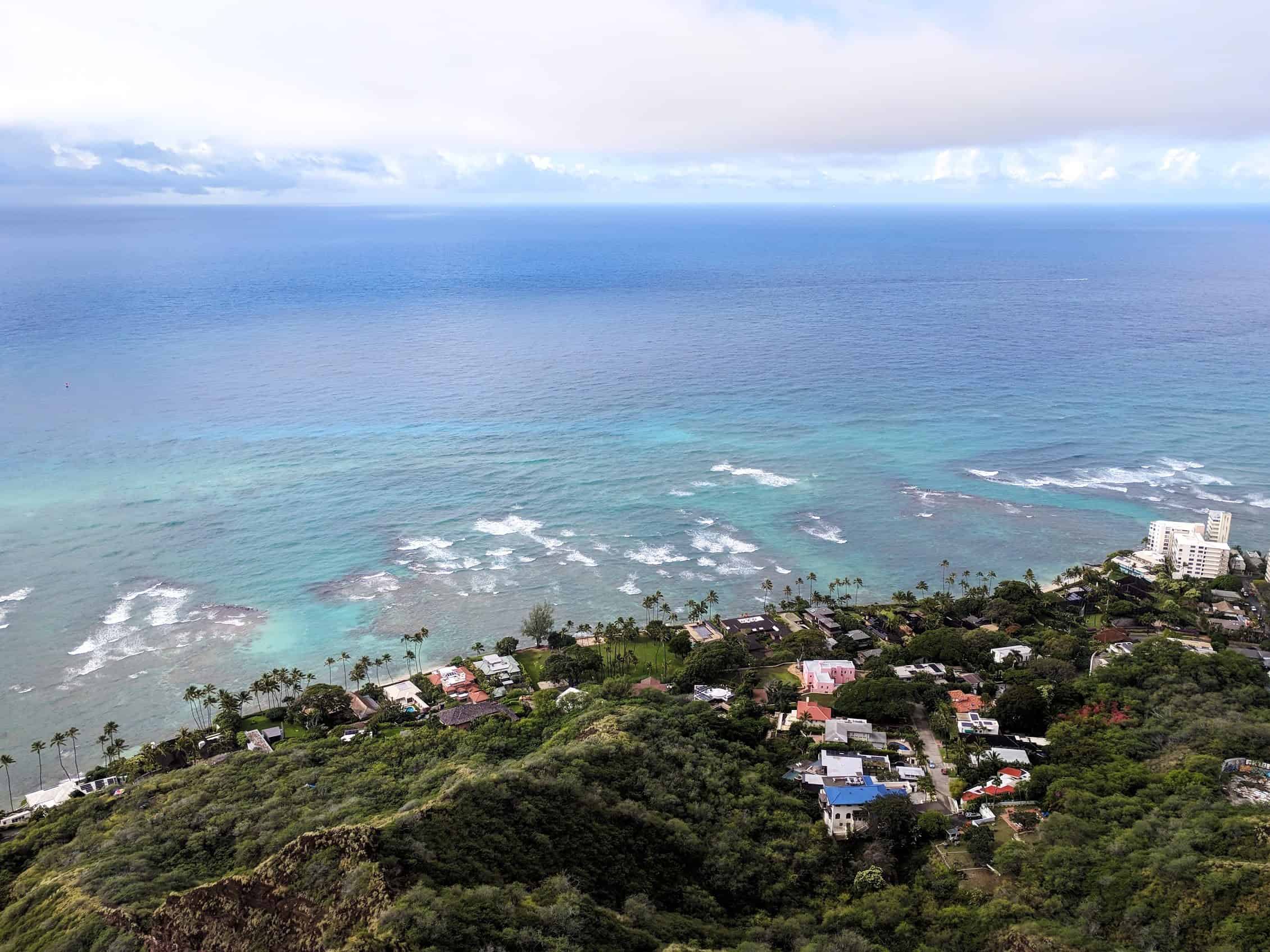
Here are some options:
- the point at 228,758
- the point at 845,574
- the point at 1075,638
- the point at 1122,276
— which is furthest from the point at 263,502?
the point at 1122,276

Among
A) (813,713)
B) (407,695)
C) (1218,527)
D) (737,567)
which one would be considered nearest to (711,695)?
(813,713)

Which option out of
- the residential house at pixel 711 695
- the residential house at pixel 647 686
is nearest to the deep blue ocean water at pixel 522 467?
the residential house at pixel 647 686

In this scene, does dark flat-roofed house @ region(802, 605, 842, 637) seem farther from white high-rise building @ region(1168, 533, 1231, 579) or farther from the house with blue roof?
white high-rise building @ region(1168, 533, 1231, 579)

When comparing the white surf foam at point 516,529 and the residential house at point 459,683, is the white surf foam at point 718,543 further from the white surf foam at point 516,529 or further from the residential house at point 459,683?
the residential house at point 459,683

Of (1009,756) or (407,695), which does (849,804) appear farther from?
(407,695)

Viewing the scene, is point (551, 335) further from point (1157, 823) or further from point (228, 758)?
point (1157, 823)
